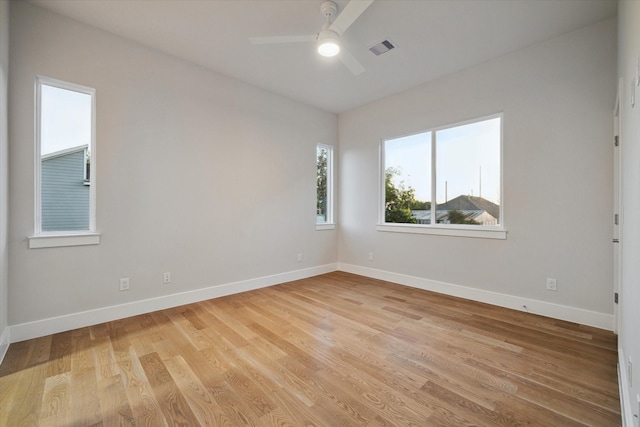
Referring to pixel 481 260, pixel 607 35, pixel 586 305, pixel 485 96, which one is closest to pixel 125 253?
pixel 481 260

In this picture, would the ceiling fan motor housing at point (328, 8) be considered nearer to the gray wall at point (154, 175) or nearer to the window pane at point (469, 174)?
the gray wall at point (154, 175)

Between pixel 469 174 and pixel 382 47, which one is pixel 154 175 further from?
pixel 469 174

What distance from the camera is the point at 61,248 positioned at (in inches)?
100.0

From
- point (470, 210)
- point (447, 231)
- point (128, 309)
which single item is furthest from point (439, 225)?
point (128, 309)

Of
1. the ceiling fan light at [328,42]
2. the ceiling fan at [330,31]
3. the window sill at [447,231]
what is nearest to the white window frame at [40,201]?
the ceiling fan at [330,31]

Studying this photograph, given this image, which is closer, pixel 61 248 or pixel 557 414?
pixel 557 414

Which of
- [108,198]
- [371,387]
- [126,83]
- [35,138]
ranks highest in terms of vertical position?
[126,83]

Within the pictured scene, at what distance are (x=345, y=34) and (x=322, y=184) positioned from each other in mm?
2603

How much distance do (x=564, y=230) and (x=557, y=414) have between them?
1993 mm

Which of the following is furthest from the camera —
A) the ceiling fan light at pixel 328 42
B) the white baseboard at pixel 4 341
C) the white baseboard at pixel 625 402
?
the ceiling fan light at pixel 328 42

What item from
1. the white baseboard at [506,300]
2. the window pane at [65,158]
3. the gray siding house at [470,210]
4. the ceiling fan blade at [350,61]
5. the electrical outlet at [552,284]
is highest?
the ceiling fan blade at [350,61]

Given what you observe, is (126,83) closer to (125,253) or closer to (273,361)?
(125,253)

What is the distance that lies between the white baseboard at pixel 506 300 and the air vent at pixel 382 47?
9.76ft

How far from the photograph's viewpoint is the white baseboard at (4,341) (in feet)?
6.82
